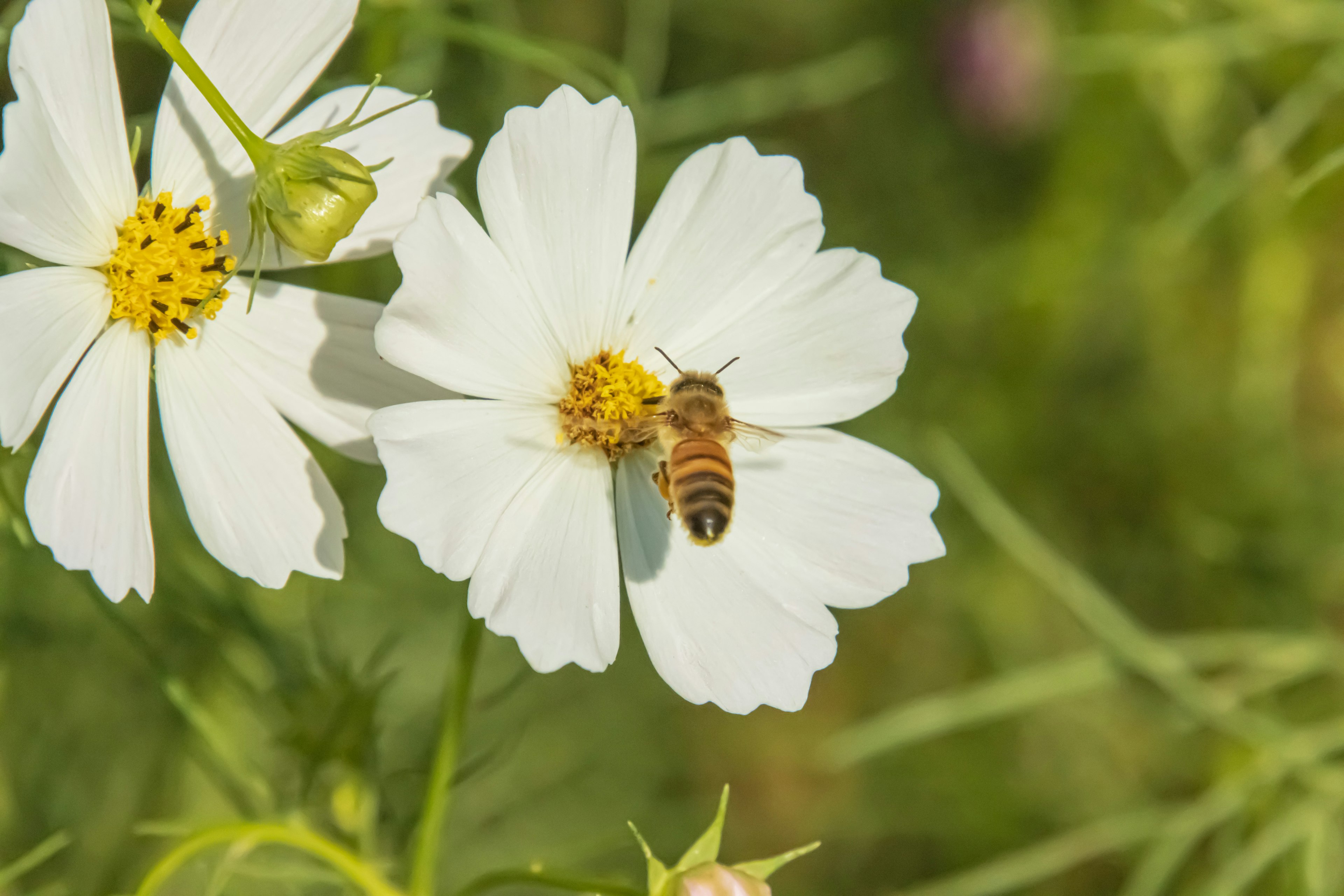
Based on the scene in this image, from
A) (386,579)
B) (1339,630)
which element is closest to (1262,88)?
(1339,630)

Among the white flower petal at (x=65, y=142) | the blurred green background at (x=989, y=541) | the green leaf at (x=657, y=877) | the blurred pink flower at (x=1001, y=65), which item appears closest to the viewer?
the white flower petal at (x=65, y=142)

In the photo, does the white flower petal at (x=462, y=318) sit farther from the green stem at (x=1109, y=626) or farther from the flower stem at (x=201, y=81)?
the green stem at (x=1109, y=626)

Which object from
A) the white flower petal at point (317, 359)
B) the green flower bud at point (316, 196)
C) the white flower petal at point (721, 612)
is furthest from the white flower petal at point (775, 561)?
the green flower bud at point (316, 196)

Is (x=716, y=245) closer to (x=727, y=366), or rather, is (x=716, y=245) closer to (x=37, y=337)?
(x=727, y=366)

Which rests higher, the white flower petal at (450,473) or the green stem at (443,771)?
the white flower petal at (450,473)

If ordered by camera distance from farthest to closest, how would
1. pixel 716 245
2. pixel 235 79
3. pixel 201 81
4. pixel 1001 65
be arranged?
pixel 1001 65 < pixel 716 245 < pixel 235 79 < pixel 201 81

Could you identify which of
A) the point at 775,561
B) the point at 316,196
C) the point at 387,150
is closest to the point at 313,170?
the point at 316,196

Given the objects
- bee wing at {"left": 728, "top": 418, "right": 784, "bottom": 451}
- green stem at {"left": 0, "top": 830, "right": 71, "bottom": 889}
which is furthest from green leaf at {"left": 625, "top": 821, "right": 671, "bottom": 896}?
green stem at {"left": 0, "top": 830, "right": 71, "bottom": 889}
